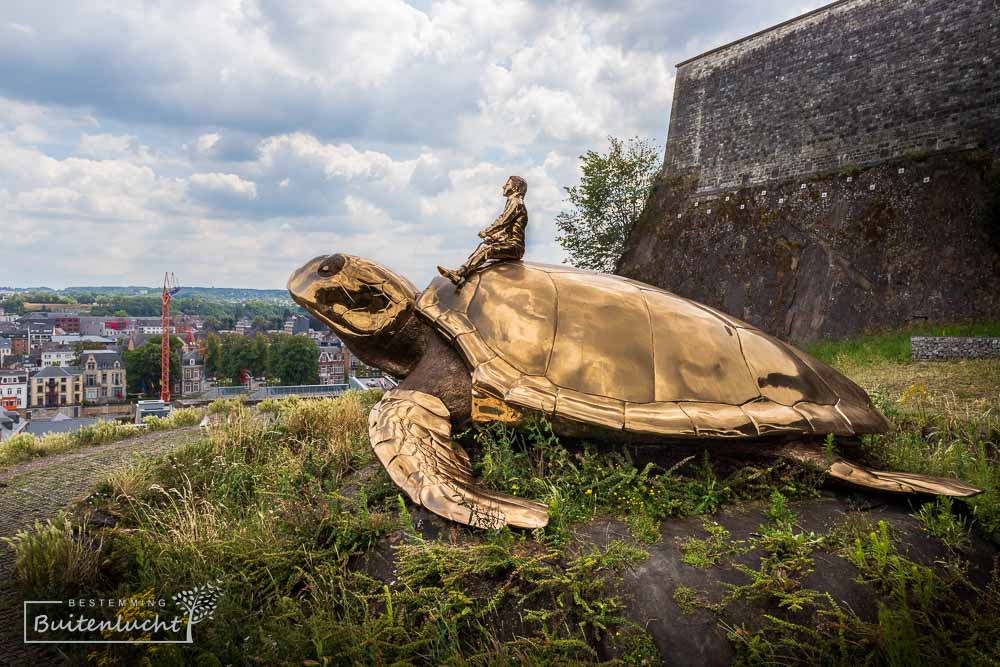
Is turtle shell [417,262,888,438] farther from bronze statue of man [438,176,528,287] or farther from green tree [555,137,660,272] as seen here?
green tree [555,137,660,272]

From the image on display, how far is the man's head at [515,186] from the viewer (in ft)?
14.9

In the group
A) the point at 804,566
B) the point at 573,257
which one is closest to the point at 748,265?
the point at 573,257

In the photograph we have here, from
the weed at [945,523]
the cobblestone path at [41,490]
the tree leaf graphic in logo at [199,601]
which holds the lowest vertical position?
the cobblestone path at [41,490]

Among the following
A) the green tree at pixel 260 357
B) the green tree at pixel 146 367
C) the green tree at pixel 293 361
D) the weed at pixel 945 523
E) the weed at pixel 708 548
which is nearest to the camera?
the weed at pixel 708 548

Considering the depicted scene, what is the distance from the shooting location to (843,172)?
14391mm

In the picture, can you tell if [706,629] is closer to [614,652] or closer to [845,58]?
[614,652]

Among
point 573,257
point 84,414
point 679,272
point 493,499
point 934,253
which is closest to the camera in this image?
point 493,499

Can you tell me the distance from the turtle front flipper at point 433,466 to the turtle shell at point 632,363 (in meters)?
0.47

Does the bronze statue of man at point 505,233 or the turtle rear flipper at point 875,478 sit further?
the bronze statue of man at point 505,233

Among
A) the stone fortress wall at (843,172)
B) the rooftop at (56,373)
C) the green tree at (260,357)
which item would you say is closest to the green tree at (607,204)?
the stone fortress wall at (843,172)

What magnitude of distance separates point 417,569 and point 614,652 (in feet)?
3.74

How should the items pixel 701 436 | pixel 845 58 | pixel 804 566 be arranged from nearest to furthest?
pixel 804 566, pixel 701 436, pixel 845 58

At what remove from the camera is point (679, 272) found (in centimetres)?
1762
